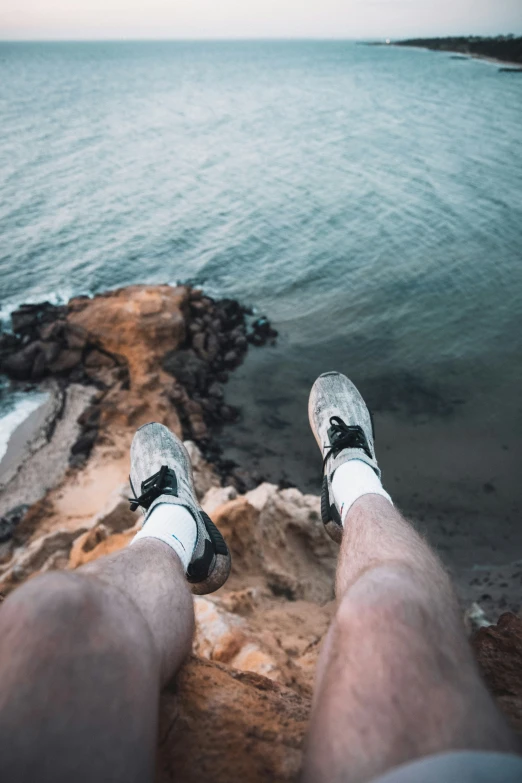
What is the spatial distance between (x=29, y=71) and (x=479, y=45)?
3272 inches

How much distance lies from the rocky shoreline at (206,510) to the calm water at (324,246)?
45.0 inches

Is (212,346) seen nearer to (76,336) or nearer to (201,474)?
(76,336)

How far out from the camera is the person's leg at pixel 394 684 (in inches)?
39.2

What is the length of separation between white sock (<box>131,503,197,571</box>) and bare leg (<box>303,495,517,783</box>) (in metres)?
0.99

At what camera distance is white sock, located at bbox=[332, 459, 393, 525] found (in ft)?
7.95

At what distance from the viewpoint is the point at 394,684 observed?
3.66 feet

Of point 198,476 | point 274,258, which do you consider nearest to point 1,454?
point 198,476

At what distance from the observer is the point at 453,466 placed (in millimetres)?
6578

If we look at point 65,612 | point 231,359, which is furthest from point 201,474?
point 65,612

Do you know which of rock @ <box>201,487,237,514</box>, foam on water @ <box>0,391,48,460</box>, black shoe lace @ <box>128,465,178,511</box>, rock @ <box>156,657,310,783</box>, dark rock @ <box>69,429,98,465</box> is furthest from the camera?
foam on water @ <box>0,391,48,460</box>

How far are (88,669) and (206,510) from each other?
2.95m

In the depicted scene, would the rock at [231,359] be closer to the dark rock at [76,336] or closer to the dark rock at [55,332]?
the dark rock at [76,336]

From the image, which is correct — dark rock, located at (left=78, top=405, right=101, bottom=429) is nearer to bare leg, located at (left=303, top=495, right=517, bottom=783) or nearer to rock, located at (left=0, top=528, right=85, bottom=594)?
rock, located at (left=0, top=528, right=85, bottom=594)

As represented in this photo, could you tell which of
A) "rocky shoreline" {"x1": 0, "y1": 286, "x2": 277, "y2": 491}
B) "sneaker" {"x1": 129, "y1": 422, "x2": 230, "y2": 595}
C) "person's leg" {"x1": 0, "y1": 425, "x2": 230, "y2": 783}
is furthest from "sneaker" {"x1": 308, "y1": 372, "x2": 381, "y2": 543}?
"rocky shoreline" {"x1": 0, "y1": 286, "x2": 277, "y2": 491}
